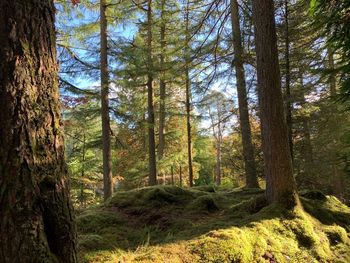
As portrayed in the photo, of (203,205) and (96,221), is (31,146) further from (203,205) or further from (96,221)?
(203,205)

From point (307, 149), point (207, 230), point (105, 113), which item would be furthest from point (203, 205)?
point (307, 149)

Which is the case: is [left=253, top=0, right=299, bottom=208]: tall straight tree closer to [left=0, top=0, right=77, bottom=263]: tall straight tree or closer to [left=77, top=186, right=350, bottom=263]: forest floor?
[left=77, top=186, right=350, bottom=263]: forest floor

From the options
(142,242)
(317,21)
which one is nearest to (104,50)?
(317,21)

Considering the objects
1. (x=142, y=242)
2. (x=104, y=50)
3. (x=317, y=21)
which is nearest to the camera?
(x=142, y=242)

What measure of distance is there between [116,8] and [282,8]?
22.3 ft

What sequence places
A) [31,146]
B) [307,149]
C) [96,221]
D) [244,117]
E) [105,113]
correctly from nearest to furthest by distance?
[31,146] → [96,221] → [244,117] → [105,113] → [307,149]

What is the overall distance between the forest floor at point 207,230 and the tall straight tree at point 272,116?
1.03 ft

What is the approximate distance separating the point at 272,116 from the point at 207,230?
2.20m

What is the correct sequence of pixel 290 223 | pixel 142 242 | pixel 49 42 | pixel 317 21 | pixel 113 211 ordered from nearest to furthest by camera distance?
1. pixel 49 42
2. pixel 142 242
3. pixel 290 223
4. pixel 113 211
5. pixel 317 21

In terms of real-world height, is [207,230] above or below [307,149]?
below

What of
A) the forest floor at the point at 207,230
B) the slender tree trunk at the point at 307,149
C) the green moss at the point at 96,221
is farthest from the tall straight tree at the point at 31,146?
the slender tree trunk at the point at 307,149

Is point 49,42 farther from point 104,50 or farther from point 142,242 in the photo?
point 104,50

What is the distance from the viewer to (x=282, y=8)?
10.0 meters

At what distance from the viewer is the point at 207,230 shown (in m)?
4.79
